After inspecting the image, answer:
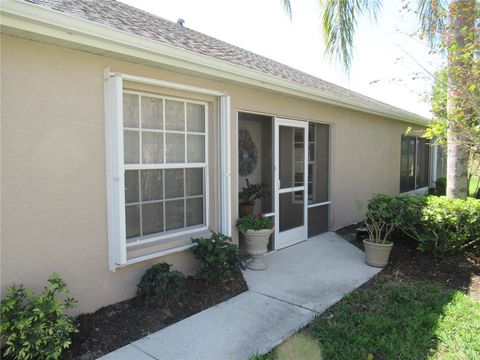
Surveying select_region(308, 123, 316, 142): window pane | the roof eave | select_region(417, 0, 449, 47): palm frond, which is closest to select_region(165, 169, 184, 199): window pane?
the roof eave

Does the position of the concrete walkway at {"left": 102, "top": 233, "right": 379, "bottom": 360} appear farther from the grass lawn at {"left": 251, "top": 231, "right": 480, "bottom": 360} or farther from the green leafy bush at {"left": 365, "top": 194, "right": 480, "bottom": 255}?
the green leafy bush at {"left": 365, "top": 194, "right": 480, "bottom": 255}

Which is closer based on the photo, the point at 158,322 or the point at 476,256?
the point at 158,322

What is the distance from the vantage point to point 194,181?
4.82 metres

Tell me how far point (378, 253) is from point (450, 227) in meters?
1.16

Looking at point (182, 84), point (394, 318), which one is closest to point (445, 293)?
point (394, 318)

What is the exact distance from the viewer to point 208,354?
10.1 feet

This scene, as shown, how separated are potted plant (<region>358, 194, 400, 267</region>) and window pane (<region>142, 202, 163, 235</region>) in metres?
3.31

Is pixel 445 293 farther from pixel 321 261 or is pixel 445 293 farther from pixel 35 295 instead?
pixel 35 295

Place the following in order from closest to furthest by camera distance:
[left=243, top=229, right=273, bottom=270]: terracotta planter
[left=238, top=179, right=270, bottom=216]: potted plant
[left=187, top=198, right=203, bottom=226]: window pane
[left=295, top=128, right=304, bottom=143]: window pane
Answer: [left=187, top=198, right=203, bottom=226]: window pane < [left=243, top=229, right=273, bottom=270]: terracotta planter < [left=295, top=128, right=304, bottom=143]: window pane < [left=238, top=179, right=270, bottom=216]: potted plant

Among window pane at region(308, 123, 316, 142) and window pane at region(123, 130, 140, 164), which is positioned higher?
window pane at region(308, 123, 316, 142)

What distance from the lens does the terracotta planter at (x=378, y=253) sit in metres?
5.46

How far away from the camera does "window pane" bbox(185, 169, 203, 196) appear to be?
473 cm

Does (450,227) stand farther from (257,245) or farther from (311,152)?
(257,245)

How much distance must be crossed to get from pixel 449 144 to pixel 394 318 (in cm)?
368
